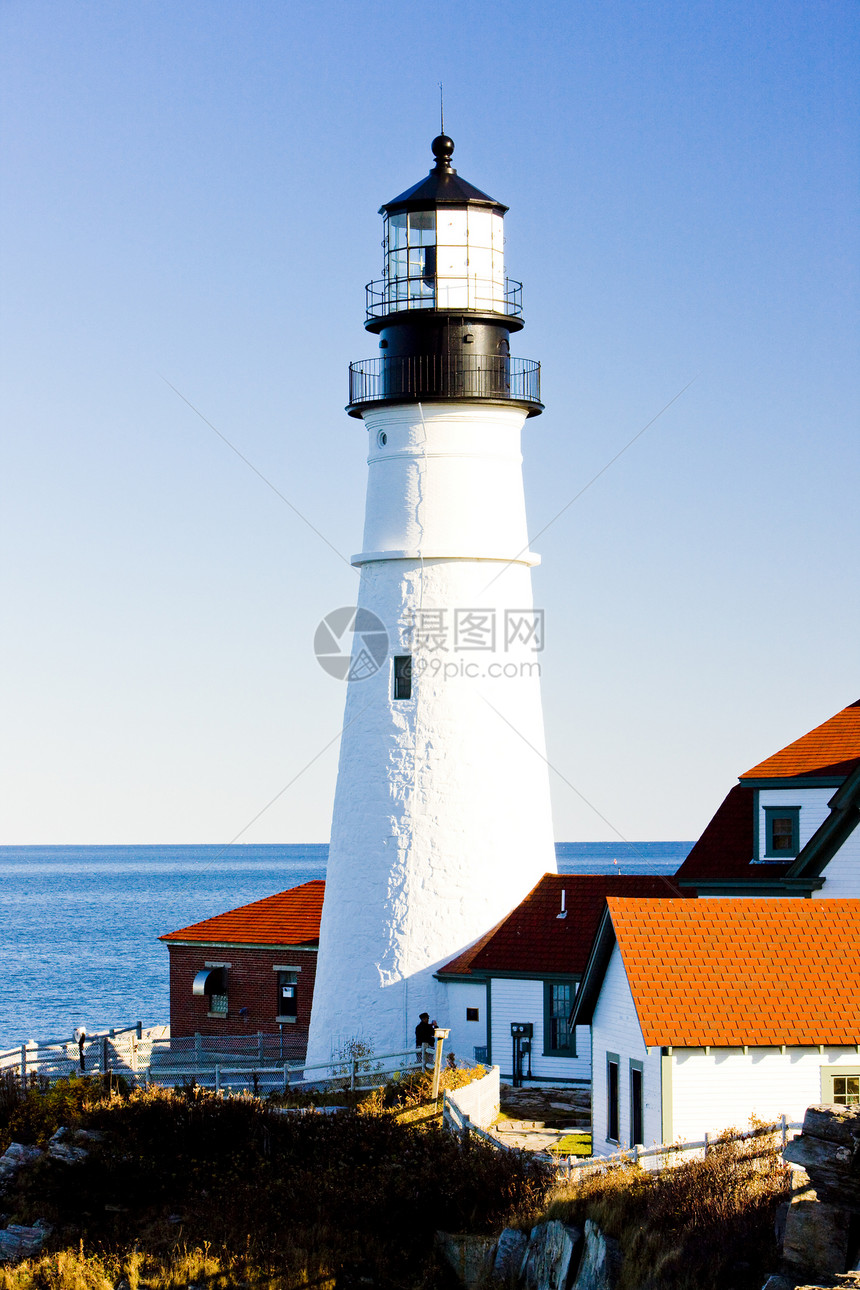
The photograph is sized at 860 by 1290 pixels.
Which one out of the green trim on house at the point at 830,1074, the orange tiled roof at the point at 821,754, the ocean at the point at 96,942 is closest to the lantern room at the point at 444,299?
the orange tiled roof at the point at 821,754

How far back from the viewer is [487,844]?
91.7 feet

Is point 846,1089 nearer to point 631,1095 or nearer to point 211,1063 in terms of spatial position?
point 631,1095

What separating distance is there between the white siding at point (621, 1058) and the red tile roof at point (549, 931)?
375 centimetres

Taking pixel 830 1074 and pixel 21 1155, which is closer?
pixel 830 1074

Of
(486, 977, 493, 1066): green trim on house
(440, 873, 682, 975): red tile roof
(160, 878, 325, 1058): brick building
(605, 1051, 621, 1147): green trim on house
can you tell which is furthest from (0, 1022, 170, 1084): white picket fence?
(605, 1051, 621, 1147): green trim on house

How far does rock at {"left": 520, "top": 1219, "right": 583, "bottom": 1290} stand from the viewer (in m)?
17.3

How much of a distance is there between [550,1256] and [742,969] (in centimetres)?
512

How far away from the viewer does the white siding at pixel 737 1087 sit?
20.1 m

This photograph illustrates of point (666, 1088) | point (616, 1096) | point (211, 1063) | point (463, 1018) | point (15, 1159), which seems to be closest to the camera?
point (666, 1088)

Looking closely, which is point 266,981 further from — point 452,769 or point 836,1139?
point 836,1139

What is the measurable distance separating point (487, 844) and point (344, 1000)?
140 inches

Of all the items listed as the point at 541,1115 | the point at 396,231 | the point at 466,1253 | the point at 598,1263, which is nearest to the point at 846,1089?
the point at 466,1253

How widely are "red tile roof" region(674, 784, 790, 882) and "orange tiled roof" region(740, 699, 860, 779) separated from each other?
24.0 inches

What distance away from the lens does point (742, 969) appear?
21359mm
